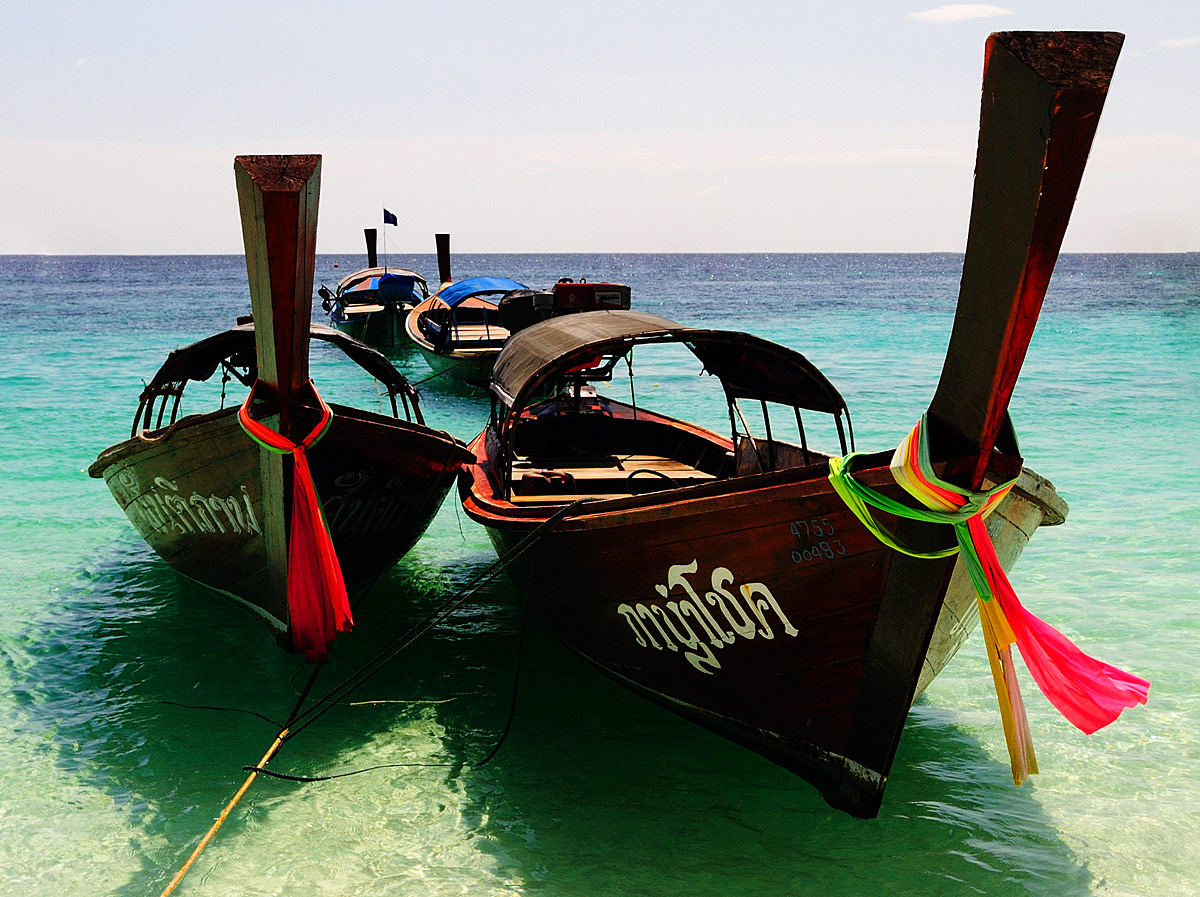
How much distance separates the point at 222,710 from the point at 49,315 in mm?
→ 45564

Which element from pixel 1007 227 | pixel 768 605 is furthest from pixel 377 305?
pixel 1007 227

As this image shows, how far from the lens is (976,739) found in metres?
5.53

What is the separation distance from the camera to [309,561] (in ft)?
17.6

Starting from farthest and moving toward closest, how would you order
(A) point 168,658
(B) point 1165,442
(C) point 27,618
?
(B) point 1165,442
(C) point 27,618
(A) point 168,658

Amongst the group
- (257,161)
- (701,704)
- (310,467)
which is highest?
(257,161)

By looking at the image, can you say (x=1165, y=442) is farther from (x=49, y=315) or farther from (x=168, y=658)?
(x=49, y=315)

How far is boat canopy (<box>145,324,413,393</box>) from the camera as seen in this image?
668 cm

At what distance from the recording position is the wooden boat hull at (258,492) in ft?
19.1

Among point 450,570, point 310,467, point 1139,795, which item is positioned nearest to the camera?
point 1139,795

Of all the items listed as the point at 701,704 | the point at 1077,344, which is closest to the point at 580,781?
the point at 701,704

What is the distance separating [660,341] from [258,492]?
2.68 meters

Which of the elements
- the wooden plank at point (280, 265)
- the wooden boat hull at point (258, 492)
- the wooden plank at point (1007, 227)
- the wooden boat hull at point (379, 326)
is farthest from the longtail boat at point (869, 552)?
the wooden boat hull at point (379, 326)

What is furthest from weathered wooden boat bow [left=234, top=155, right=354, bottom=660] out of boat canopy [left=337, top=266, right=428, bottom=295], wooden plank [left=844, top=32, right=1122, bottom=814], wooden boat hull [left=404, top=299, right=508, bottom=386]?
boat canopy [left=337, top=266, right=428, bottom=295]

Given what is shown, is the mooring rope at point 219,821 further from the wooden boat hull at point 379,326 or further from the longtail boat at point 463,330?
the wooden boat hull at point 379,326
